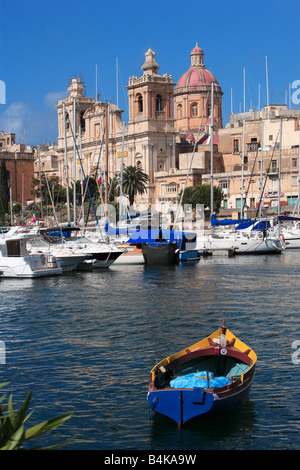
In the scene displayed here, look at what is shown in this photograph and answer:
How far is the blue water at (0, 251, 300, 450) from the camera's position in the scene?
40.6 ft

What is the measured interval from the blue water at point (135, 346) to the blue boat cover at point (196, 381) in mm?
710

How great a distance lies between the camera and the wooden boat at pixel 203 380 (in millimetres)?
12211

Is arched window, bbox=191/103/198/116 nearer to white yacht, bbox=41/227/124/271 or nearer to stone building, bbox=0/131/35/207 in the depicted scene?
stone building, bbox=0/131/35/207

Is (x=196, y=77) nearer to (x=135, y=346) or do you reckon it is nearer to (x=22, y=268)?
(x=22, y=268)

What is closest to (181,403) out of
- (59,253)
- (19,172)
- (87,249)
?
(59,253)

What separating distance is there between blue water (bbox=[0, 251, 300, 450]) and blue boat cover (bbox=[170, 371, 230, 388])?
0.71 m

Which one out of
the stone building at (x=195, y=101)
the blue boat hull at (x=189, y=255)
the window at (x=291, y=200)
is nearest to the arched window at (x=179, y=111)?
the stone building at (x=195, y=101)

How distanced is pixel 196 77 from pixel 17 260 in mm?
84141

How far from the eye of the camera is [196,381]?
13203 mm

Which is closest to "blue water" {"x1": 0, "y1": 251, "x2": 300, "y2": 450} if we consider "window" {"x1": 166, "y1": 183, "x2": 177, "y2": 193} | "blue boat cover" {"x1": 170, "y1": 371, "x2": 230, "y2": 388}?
"blue boat cover" {"x1": 170, "y1": 371, "x2": 230, "y2": 388}

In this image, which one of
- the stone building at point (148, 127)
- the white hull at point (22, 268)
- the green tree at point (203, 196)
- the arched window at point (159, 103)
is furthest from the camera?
the arched window at point (159, 103)

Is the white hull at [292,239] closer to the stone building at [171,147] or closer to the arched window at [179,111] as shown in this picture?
the stone building at [171,147]

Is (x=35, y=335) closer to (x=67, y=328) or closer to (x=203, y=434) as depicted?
(x=67, y=328)
